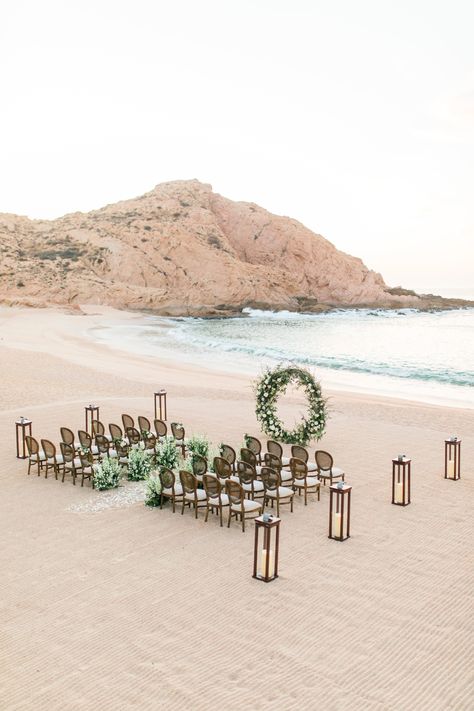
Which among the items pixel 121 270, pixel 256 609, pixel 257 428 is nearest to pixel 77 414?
pixel 257 428

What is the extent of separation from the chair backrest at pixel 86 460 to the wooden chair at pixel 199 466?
2.08 meters

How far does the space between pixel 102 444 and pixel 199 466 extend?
2.76 metres

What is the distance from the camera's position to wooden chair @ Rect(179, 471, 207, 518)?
31.3ft

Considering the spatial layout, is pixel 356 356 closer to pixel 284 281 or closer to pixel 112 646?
pixel 112 646

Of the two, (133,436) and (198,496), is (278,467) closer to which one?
(198,496)

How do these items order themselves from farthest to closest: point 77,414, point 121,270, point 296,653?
point 121,270 → point 77,414 → point 296,653

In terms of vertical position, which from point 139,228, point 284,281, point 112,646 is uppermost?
point 139,228

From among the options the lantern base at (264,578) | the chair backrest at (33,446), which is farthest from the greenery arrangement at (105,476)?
the lantern base at (264,578)

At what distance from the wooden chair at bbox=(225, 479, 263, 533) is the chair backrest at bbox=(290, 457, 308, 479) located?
126 centimetres

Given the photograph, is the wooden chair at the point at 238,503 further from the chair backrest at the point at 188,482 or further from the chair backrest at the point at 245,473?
the chair backrest at the point at 245,473

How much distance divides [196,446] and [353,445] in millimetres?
4268

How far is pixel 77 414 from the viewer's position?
18062 mm

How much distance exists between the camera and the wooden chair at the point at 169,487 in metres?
9.81

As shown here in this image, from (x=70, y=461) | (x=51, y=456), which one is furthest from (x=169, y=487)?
(x=51, y=456)
